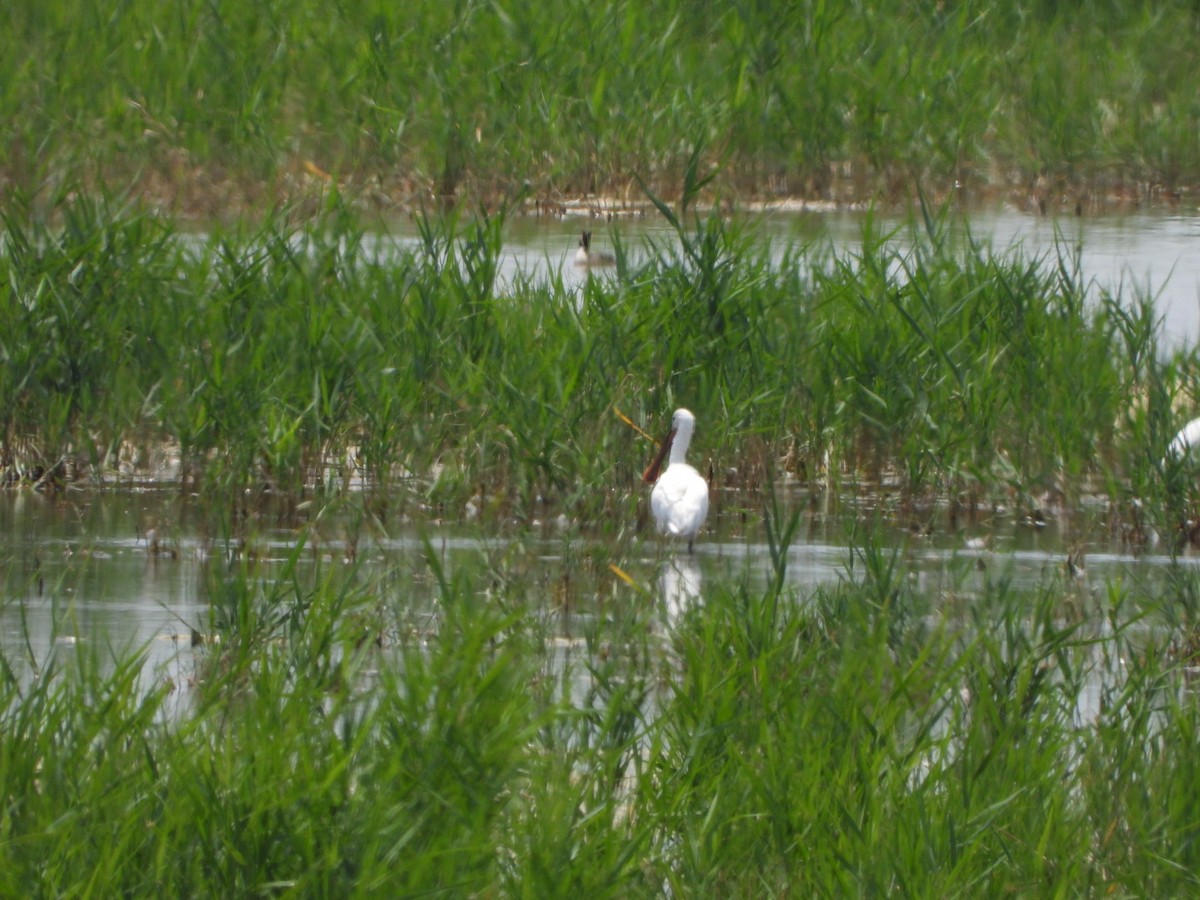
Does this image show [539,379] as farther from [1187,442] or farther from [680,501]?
[1187,442]

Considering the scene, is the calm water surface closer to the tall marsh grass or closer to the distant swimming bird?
the tall marsh grass

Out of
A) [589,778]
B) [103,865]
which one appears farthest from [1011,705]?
[103,865]

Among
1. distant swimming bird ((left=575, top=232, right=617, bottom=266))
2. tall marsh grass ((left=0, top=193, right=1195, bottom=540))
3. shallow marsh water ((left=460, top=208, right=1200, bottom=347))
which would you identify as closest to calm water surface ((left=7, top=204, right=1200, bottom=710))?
tall marsh grass ((left=0, top=193, right=1195, bottom=540))

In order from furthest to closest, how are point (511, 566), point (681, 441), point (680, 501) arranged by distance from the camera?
point (681, 441) < point (680, 501) < point (511, 566)

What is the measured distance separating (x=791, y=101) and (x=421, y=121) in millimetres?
2209

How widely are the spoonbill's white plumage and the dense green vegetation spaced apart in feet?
15.9

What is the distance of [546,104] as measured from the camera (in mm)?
12023

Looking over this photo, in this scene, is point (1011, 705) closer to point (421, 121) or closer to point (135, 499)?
point (135, 499)

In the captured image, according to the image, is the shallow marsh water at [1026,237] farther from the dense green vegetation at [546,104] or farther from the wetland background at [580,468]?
the dense green vegetation at [546,104]

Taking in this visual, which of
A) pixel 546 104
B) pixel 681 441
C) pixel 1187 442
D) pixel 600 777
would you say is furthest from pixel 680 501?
pixel 546 104

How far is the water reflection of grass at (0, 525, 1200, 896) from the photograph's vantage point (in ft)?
10.6

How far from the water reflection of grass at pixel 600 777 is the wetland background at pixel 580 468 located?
0.01m

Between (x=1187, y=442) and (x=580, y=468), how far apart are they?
1.84 meters

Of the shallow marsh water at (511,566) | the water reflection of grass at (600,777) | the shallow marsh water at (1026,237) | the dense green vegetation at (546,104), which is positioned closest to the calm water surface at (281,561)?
the shallow marsh water at (511,566)
